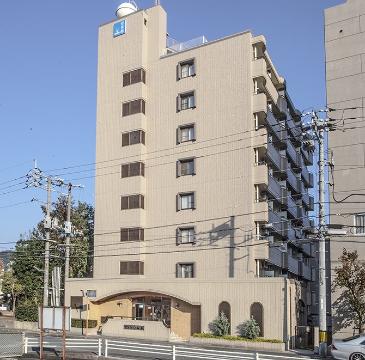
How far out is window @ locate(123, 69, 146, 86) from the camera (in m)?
52.3

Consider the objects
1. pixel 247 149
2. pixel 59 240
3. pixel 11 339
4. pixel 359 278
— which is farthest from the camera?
pixel 59 240

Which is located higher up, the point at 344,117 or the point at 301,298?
the point at 344,117

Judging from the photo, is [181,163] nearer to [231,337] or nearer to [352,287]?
[231,337]

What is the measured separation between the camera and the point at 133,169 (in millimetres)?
51156

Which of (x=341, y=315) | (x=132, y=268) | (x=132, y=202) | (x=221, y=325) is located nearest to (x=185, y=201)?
(x=132, y=202)

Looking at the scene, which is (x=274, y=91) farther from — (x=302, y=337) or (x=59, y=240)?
(x=59, y=240)

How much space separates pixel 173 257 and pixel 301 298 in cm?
1116

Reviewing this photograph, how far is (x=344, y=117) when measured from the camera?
41.6 metres

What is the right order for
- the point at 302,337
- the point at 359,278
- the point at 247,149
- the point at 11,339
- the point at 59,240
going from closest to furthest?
the point at 11,339
the point at 359,278
the point at 302,337
the point at 247,149
the point at 59,240

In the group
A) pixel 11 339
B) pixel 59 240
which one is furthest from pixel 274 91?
pixel 11 339

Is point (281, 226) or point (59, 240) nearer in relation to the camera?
point (281, 226)

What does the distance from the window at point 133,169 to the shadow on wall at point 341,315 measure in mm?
20102

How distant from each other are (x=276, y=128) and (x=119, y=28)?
17617mm

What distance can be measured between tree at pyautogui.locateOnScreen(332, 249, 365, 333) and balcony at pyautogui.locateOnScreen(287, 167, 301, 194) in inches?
723
